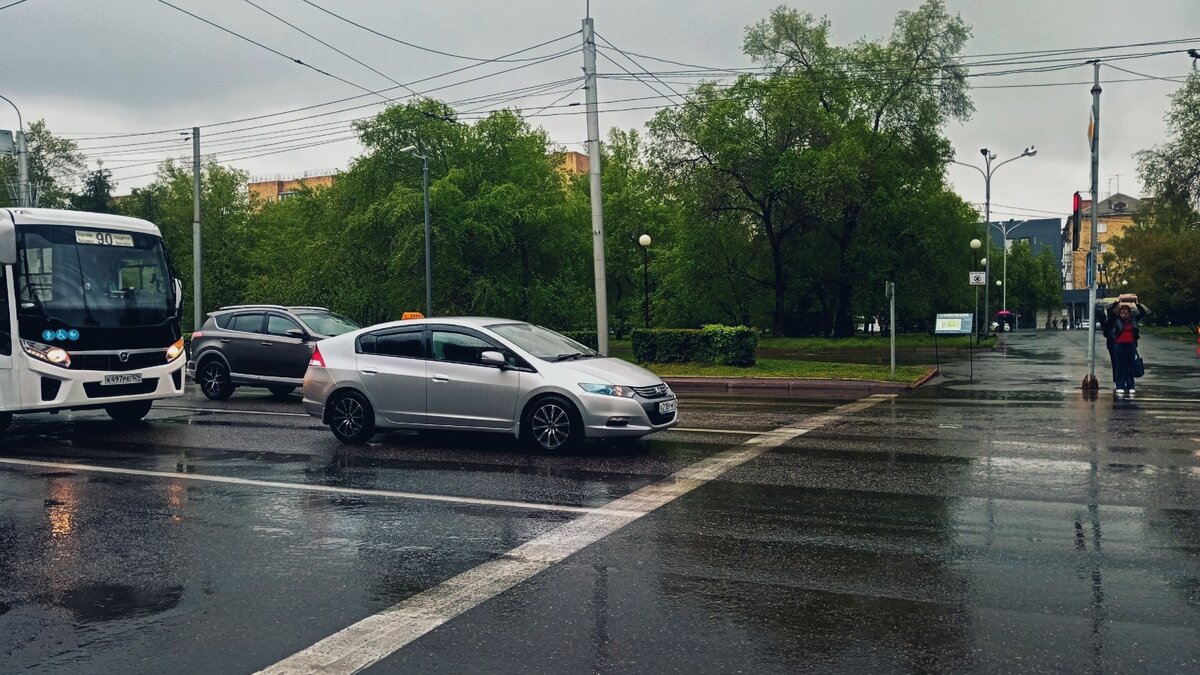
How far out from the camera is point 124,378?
12.6 m

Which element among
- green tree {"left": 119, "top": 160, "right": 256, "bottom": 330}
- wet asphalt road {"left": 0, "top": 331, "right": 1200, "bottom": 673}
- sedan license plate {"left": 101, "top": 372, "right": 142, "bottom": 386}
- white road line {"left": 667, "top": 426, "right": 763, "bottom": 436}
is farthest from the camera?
green tree {"left": 119, "top": 160, "right": 256, "bottom": 330}

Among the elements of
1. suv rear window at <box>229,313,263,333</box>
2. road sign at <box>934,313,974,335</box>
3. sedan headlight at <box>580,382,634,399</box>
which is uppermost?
suv rear window at <box>229,313,263,333</box>

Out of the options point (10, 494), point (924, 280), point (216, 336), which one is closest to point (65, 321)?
point (10, 494)

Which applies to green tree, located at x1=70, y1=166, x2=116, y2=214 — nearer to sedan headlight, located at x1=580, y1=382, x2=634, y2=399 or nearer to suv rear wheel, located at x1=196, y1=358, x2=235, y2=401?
suv rear wheel, located at x1=196, y1=358, x2=235, y2=401

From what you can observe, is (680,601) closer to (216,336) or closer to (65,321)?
(65,321)

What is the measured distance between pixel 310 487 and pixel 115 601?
11.2 ft

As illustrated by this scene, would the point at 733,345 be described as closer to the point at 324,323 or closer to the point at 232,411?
the point at 324,323

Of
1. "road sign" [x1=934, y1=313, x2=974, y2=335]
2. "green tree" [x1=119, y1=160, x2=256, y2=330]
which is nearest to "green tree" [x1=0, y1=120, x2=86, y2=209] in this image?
"green tree" [x1=119, y1=160, x2=256, y2=330]

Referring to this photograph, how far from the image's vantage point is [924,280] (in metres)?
44.8

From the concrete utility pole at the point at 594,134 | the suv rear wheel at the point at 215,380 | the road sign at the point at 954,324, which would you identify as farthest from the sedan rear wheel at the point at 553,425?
the road sign at the point at 954,324

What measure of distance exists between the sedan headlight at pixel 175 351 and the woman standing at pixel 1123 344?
1526 cm

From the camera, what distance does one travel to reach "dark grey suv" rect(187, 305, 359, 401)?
17.3 metres

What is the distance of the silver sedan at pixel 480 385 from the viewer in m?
10.2

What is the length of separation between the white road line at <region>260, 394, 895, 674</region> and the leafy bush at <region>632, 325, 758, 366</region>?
553 inches
